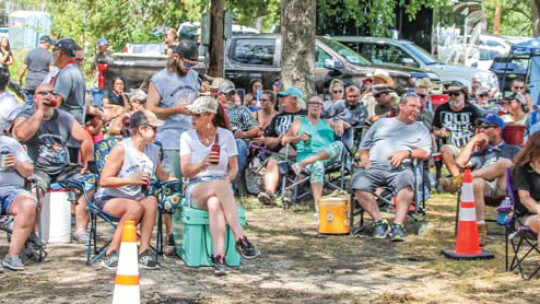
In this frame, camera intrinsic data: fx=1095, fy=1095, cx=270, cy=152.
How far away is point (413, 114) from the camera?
10.7 meters

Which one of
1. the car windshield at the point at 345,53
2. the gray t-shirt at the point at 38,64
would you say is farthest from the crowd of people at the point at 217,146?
the car windshield at the point at 345,53

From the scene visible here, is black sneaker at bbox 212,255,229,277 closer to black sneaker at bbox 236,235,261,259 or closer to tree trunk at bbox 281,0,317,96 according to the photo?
black sneaker at bbox 236,235,261,259

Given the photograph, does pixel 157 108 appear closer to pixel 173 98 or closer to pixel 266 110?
pixel 173 98

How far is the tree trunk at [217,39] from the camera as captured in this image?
16.6 metres

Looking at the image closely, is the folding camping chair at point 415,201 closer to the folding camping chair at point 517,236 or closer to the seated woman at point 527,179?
the folding camping chair at point 517,236

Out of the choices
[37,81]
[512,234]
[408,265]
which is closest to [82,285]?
[408,265]

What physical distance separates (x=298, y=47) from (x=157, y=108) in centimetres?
572

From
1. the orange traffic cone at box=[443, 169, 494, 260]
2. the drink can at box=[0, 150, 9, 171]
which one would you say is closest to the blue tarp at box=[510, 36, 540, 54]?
the orange traffic cone at box=[443, 169, 494, 260]

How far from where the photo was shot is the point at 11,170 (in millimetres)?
8391

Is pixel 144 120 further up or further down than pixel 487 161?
further up

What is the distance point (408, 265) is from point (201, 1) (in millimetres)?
17908

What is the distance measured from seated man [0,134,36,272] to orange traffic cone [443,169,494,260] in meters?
3.48

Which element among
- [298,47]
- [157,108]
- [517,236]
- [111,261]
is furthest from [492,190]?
[298,47]

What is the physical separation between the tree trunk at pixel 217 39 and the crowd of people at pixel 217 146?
2.64 metres
